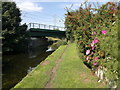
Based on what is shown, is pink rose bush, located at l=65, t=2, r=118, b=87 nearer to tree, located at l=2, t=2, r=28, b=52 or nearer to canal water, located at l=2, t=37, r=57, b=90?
canal water, located at l=2, t=37, r=57, b=90

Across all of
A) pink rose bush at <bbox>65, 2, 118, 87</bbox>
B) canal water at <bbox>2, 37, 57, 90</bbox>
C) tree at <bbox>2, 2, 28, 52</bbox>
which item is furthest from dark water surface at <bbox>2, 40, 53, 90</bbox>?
pink rose bush at <bbox>65, 2, 118, 87</bbox>

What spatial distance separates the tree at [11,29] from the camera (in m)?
17.0

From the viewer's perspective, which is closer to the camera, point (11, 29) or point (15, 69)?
point (15, 69)

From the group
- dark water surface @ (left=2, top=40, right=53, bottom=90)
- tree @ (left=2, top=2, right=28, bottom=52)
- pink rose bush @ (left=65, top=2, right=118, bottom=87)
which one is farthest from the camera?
tree @ (left=2, top=2, right=28, bottom=52)

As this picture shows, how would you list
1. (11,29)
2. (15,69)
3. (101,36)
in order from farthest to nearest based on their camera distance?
1. (11,29)
2. (15,69)
3. (101,36)

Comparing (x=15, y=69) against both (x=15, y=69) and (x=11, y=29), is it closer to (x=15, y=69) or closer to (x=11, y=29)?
(x=15, y=69)

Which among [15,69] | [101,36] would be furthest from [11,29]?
[101,36]

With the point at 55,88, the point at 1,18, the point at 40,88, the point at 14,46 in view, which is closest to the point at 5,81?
the point at 40,88

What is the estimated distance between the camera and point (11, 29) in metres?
18.2

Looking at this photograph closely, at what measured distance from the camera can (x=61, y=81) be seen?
5.58 meters

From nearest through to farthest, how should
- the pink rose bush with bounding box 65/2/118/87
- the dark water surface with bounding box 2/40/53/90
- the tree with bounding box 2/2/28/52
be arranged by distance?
1. the pink rose bush with bounding box 65/2/118/87
2. the dark water surface with bounding box 2/40/53/90
3. the tree with bounding box 2/2/28/52

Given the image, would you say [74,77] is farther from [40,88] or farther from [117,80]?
[117,80]

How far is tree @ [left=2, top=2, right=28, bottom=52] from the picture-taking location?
1703 centimetres

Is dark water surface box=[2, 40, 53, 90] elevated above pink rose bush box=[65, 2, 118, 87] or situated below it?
below
